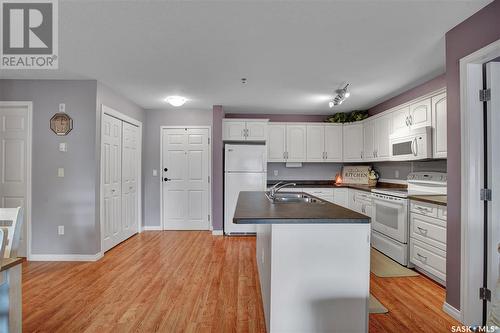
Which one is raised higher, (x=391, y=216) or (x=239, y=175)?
(x=239, y=175)

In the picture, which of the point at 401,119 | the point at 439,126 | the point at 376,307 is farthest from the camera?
the point at 401,119

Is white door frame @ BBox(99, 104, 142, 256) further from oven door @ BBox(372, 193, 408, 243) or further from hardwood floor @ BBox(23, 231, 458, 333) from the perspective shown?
oven door @ BBox(372, 193, 408, 243)

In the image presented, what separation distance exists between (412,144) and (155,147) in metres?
4.33

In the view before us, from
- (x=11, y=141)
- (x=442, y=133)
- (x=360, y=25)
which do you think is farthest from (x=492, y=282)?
(x=11, y=141)

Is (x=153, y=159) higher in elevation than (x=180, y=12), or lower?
lower

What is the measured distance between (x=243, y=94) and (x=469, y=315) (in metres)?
3.53

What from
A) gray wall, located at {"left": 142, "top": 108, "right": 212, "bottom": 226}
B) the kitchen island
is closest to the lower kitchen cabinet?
the kitchen island

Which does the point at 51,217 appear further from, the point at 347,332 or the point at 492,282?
the point at 492,282

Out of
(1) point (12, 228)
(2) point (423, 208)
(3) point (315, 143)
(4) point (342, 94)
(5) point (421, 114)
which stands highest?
(4) point (342, 94)

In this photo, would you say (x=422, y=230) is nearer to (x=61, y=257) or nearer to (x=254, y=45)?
(x=254, y=45)

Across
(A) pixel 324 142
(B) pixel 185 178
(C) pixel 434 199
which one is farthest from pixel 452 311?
(B) pixel 185 178

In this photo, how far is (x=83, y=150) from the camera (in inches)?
129

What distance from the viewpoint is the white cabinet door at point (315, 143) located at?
505 cm

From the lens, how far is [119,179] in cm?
395
